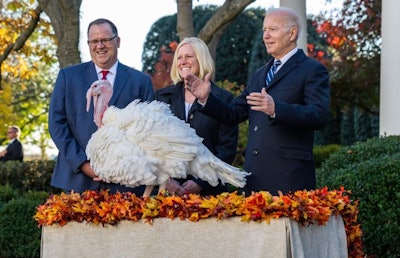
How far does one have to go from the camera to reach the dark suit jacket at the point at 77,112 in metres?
5.36

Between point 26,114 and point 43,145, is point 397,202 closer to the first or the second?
point 26,114

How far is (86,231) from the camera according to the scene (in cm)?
452

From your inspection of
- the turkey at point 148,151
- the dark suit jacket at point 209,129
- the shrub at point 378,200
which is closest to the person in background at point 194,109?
the dark suit jacket at point 209,129

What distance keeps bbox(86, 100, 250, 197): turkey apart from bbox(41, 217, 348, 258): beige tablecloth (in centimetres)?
32

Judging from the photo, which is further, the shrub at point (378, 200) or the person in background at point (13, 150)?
the person in background at point (13, 150)

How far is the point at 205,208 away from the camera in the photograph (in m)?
4.30

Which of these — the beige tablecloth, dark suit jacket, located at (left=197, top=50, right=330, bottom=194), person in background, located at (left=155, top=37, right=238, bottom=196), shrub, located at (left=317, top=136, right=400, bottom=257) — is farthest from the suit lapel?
shrub, located at (left=317, top=136, right=400, bottom=257)

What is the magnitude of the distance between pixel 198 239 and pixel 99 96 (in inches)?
52.7

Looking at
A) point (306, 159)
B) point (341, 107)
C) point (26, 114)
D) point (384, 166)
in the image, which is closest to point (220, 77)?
point (26, 114)

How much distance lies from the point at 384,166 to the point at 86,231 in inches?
127

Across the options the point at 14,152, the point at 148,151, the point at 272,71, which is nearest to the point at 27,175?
the point at 14,152

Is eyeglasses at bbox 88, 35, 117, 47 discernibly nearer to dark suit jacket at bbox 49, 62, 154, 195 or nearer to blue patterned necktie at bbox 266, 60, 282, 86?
dark suit jacket at bbox 49, 62, 154, 195

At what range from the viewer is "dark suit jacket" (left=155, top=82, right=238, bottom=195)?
18.1 feet

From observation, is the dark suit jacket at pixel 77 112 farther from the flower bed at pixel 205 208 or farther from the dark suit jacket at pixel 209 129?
the flower bed at pixel 205 208
